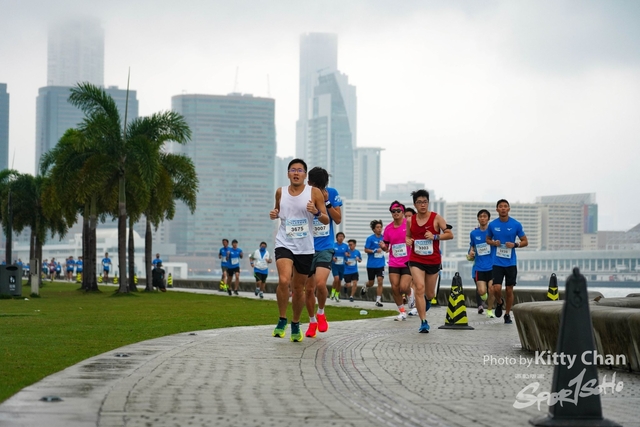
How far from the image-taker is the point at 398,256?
744 inches

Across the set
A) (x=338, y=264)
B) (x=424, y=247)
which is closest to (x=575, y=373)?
(x=424, y=247)

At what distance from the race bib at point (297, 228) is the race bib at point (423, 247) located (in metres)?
3.22

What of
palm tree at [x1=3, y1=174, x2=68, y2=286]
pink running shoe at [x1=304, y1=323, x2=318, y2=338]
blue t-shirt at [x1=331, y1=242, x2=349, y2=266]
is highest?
palm tree at [x1=3, y1=174, x2=68, y2=286]

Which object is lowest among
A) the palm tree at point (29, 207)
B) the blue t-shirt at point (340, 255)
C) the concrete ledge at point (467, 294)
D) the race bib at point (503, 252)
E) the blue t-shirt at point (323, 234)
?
the concrete ledge at point (467, 294)

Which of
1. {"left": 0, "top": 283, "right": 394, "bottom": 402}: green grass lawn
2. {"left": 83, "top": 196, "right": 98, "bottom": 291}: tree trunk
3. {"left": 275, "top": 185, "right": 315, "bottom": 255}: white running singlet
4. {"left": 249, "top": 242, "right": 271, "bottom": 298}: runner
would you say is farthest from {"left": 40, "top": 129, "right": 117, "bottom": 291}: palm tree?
{"left": 275, "top": 185, "right": 315, "bottom": 255}: white running singlet

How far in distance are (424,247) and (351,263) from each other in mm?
17158

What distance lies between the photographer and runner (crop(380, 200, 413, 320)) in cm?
1834

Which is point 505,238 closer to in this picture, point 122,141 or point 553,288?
point 553,288

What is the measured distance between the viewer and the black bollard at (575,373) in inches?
234

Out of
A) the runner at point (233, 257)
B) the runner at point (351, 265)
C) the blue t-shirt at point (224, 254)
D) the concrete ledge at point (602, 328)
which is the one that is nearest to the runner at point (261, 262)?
the runner at point (233, 257)

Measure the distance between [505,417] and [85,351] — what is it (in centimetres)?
587

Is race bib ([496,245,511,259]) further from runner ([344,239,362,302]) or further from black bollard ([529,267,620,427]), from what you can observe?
runner ([344,239,362,302])

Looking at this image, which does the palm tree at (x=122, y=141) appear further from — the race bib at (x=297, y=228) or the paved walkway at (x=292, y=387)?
the paved walkway at (x=292, y=387)

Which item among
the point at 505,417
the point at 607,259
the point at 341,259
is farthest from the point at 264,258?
the point at 607,259
